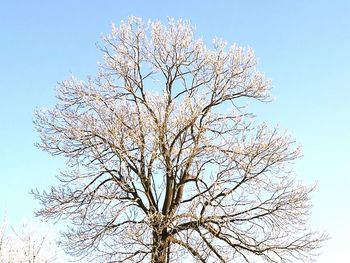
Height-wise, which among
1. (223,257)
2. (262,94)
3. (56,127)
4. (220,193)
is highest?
(262,94)

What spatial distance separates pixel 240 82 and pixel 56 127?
5331 mm

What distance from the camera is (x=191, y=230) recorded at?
12719 mm

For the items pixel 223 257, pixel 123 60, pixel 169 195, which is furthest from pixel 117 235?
pixel 123 60

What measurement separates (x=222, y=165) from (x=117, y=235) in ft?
10.5

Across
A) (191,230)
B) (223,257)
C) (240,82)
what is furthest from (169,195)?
(240,82)

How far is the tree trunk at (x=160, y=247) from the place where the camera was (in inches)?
480

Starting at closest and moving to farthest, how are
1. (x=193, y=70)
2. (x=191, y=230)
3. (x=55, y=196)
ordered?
1. (x=191, y=230)
2. (x=55, y=196)
3. (x=193, y=70)

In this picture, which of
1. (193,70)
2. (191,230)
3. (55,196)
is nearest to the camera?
(191,230)

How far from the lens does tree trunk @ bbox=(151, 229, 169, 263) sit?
480 inches

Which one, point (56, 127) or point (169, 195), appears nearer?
point (169, 195)

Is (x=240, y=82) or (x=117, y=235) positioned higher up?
(x=240, y=82)

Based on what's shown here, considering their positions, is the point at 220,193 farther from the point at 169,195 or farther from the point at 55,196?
the point at 55,196

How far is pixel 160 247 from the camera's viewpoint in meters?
12.5

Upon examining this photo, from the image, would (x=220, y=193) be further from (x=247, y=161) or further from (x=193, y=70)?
(x=193, y=70)
